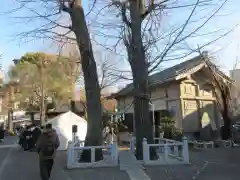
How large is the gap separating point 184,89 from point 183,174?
12.2 metres

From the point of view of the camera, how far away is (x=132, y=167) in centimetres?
1101

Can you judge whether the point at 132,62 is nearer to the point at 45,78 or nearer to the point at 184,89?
the point at 184,89

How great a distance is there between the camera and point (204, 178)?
9438 millimetres

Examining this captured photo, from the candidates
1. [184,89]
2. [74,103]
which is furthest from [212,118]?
[74,103]

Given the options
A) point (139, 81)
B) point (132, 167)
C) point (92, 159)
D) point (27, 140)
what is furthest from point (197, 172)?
point (27, 140)

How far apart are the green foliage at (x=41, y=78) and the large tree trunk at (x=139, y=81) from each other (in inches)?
1015

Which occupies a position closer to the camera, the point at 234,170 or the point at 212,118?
the point at 234,170

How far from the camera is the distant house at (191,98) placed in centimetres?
2180

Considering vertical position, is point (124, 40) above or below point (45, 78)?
below

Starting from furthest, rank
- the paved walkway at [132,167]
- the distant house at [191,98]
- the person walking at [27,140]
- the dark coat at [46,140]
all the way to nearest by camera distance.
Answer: the distant house at [191,98] → the person walking at [27,140] → the paved walkway at [132,167] → the dark coat at [46,140]

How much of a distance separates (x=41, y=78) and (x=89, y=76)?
2941 cm

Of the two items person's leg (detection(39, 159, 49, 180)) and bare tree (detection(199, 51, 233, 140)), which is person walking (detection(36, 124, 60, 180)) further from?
bare tree (detection(199, 51, 233, 140))

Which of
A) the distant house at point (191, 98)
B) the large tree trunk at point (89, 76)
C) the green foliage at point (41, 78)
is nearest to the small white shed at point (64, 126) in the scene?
the distant house at point (191, 98)

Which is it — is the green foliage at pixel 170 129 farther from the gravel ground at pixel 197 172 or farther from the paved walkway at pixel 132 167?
the gravel ground at pixel 197 172
